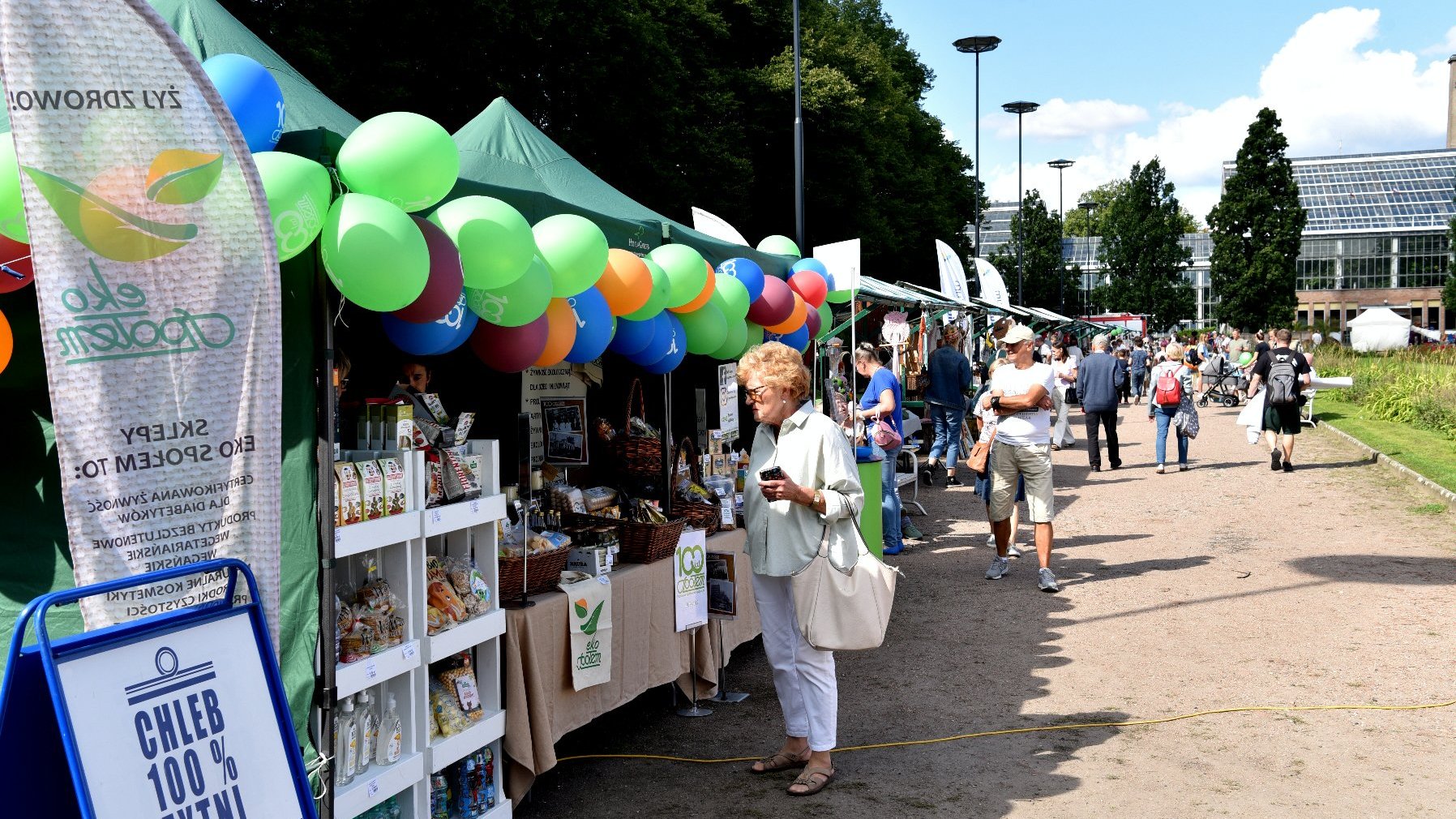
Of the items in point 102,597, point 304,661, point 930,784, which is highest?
point 102,597

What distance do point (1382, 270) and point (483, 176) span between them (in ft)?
325

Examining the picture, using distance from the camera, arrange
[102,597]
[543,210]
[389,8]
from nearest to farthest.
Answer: [102,597], [543,210], [389,8]

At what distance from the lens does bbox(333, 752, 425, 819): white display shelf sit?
3.72m

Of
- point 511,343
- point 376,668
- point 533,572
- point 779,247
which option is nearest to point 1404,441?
point 779,247

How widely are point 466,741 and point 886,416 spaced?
251 inches

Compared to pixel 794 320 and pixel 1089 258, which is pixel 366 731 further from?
pixel 1089 258

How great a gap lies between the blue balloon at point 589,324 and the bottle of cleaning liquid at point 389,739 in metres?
1.75

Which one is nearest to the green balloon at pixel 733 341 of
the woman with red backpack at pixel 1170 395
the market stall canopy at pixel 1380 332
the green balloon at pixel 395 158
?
the green balloon at pixel 395 158

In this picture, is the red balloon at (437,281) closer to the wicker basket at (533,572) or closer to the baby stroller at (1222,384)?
the wicker basket at (533,572)

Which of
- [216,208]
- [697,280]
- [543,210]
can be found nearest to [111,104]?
[216,208]

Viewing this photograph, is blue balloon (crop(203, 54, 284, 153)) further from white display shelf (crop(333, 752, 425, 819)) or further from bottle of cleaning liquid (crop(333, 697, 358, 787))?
white display shelf (crop(333, 752, 425, 819))

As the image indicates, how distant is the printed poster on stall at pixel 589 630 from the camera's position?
510cm

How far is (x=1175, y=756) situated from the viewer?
5301 millimetres

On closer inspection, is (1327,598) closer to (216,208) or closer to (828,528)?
(828,528)
